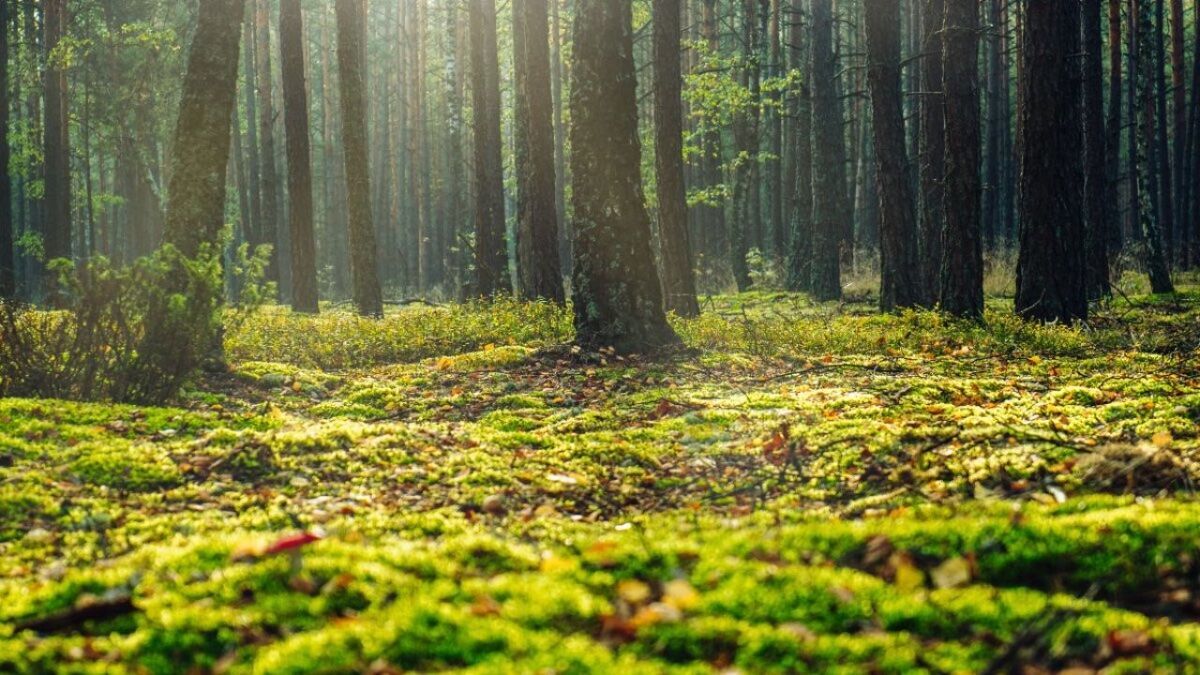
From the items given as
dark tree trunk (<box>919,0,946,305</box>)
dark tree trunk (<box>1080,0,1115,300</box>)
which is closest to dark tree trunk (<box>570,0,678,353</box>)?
dark tree trunk (<box>919,0,946,305</box>)

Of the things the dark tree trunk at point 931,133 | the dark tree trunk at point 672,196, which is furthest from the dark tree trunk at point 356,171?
the dark tree trunk at point 931,133

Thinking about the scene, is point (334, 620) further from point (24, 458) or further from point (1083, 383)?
point (1083, 383)

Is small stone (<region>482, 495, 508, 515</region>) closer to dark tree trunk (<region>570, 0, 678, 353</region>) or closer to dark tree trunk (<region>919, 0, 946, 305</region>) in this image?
→ dark tree trunk (<region>570, 0, 678, 353</region>)

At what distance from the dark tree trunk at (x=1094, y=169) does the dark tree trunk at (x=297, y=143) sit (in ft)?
44.2

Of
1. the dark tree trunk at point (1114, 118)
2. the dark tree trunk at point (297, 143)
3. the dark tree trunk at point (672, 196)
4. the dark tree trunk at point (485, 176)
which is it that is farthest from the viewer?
the dark tree trunk at point (1114, 118)

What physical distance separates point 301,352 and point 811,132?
13.1 m

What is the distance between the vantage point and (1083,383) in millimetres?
6992

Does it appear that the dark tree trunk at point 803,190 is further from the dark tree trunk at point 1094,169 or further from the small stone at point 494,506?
the small stone at point 494,506

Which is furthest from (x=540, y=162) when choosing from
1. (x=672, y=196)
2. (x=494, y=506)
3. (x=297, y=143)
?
(x=494, y=506)

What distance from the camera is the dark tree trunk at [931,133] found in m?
14.1

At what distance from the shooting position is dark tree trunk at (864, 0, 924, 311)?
13.9m

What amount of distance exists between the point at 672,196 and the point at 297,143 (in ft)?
27.0

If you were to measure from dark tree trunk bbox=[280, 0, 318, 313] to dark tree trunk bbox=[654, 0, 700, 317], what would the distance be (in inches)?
279

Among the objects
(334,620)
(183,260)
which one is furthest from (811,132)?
(334,620)
